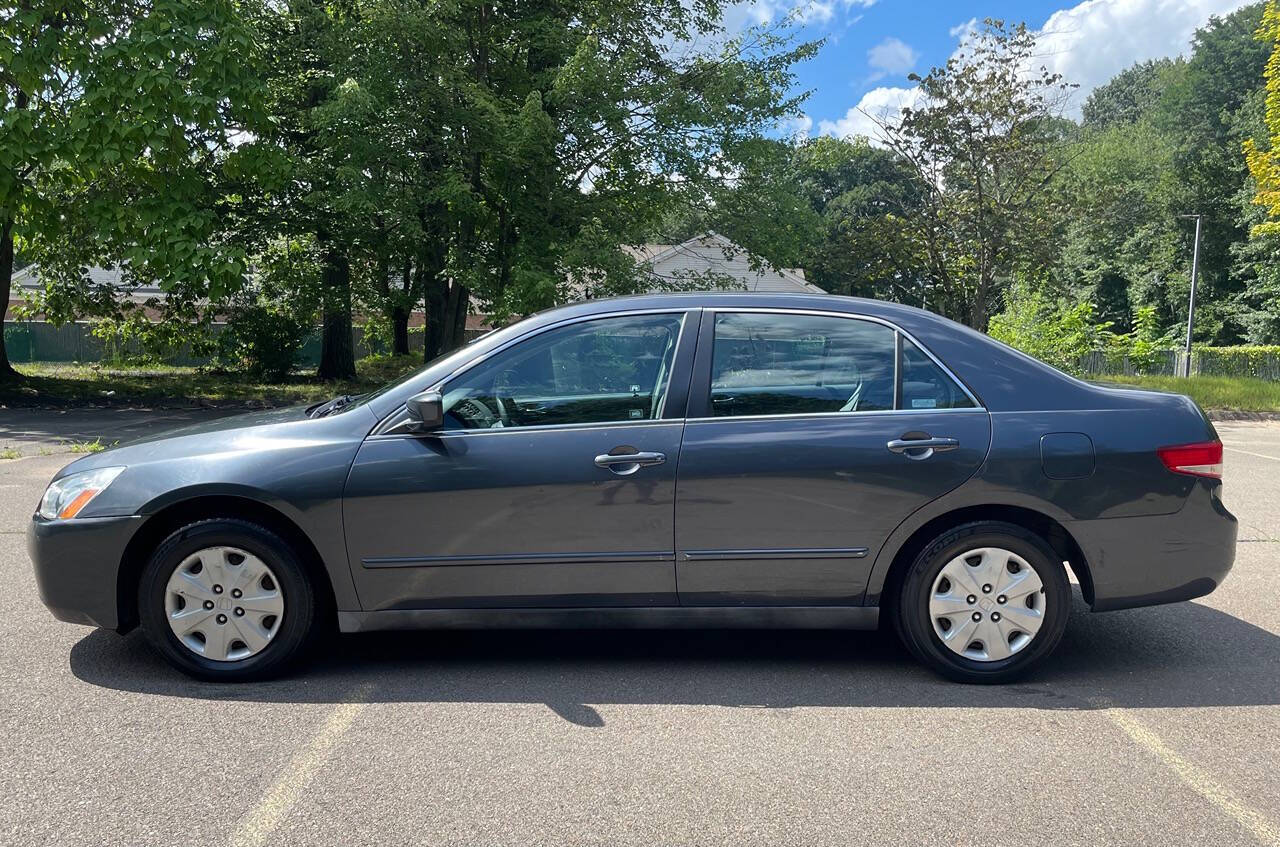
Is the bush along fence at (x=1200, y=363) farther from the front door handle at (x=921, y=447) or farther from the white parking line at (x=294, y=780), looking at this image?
the white parking line at (x=294, y=780)

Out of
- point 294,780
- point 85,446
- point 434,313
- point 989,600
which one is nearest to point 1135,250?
point 434,313

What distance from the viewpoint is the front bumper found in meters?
4.13

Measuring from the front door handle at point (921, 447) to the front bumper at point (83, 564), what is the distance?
10.3 ft

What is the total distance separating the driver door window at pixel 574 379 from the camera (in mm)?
4250

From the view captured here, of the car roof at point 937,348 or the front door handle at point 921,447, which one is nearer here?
the front door handle at point 921,447

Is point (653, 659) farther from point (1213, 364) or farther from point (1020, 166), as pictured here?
point (1213, 364)

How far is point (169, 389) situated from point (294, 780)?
66.9 ft

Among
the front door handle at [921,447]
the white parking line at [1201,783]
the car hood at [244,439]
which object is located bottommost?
the white parking line at [1201,783]

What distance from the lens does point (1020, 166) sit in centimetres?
2572

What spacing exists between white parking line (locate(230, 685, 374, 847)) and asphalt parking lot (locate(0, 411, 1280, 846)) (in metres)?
0.01

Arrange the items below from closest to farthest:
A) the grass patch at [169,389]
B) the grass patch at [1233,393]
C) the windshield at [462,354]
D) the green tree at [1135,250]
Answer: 1. the windshield at [462,354]
2. the grass patch at [169,389]
3. the grass patch at [1233,393]
4. the green tree at [1135,250]

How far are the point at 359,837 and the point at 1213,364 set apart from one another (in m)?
38.4

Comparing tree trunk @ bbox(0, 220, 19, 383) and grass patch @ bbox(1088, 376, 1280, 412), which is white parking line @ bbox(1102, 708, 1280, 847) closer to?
grass patch @ bbox(1088, 376, 1280, 412)

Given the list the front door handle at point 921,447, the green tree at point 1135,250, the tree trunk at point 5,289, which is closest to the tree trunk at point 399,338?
the tree trunk at point 5,289
